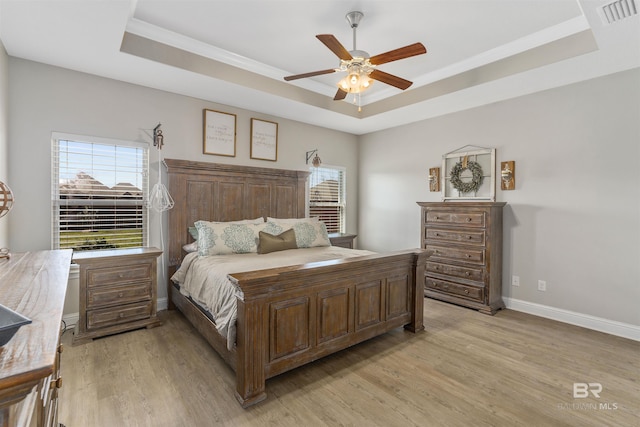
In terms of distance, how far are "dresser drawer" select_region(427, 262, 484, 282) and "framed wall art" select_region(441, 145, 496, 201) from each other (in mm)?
1008

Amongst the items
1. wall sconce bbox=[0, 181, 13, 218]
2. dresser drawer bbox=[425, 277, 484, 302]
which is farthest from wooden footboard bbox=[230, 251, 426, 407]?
wall sconce bbox=[0, 181, 13, 218]

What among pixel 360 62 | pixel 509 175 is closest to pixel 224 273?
pixel 360 62

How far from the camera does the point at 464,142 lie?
4.39m

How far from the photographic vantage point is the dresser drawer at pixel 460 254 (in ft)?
12.6

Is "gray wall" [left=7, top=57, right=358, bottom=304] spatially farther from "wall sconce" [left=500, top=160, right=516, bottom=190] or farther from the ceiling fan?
"wall sconce" [left=500, top=160, right=516, bottom=190]

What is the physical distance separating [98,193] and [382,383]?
3.42m

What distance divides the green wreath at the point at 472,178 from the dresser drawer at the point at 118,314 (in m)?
4.16

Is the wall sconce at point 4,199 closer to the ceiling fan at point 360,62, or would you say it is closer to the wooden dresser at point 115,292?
the wooden dresser at point 115,292

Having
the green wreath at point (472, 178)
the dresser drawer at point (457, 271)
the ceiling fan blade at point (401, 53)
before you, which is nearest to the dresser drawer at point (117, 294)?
the ceiling fan blade at point (401, 53)

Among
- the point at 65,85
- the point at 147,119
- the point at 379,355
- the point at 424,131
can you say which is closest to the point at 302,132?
the point at 424,131

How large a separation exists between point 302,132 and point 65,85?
299 cm

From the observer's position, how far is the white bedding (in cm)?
222

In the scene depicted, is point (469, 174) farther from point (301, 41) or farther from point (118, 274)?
point (118, 274)

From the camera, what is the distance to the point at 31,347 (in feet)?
2.53
